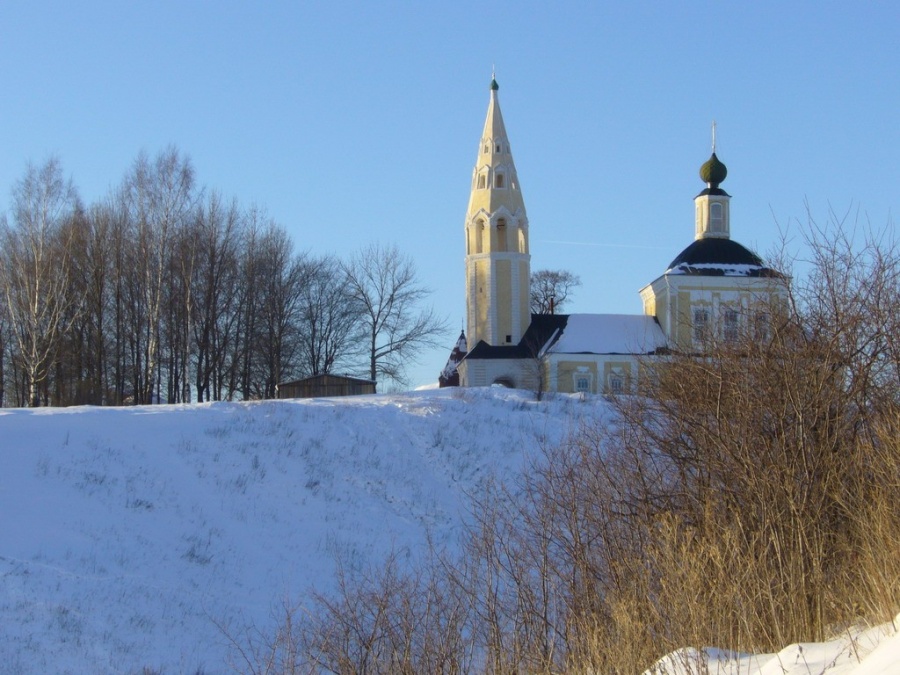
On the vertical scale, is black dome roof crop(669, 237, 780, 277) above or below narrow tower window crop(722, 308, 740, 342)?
above

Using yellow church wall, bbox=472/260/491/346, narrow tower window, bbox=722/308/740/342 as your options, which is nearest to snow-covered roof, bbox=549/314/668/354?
yellow church wall, bbox=472/260/491/346

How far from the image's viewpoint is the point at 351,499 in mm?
23984

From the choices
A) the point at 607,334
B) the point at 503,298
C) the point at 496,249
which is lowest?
the point at 607,334

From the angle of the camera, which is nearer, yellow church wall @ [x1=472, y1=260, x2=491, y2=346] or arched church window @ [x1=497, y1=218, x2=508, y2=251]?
yellow church wall @ [x1=472, y1=260, x2=491, y2=346]

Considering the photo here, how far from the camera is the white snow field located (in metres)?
15.6

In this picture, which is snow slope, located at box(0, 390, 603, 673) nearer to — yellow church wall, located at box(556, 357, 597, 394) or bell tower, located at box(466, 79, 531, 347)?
yellow church wall, located at box(556, 357, 597, 394)

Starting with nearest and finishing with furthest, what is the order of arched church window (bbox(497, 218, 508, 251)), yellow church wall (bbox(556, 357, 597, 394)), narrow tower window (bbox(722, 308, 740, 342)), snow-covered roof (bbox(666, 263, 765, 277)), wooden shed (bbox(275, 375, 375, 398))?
1. narrow tower window (bbox(722, 308, 740, 342))
2. wooden shed (bbox(275, 375, 375, 398))
3. yellow church wall (bbox(556, 357, 597, 394))
4. snow-covered roof (bbox(666, 263, 765, 277))
5. arched church window (bbox(497, 218, 508, 251))

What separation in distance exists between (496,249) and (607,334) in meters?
5.52

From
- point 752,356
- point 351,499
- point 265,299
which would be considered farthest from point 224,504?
point 265,299

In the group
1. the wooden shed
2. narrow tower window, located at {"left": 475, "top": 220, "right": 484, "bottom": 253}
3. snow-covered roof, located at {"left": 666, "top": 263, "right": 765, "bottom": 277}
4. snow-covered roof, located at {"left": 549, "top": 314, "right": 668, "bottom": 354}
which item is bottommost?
the wooden shed

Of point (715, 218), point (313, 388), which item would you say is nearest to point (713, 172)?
point (715, 218)

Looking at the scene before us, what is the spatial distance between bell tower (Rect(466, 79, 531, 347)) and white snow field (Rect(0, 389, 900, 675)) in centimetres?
1057

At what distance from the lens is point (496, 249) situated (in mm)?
43688

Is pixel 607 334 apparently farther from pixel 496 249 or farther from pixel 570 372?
pixel 496 249
